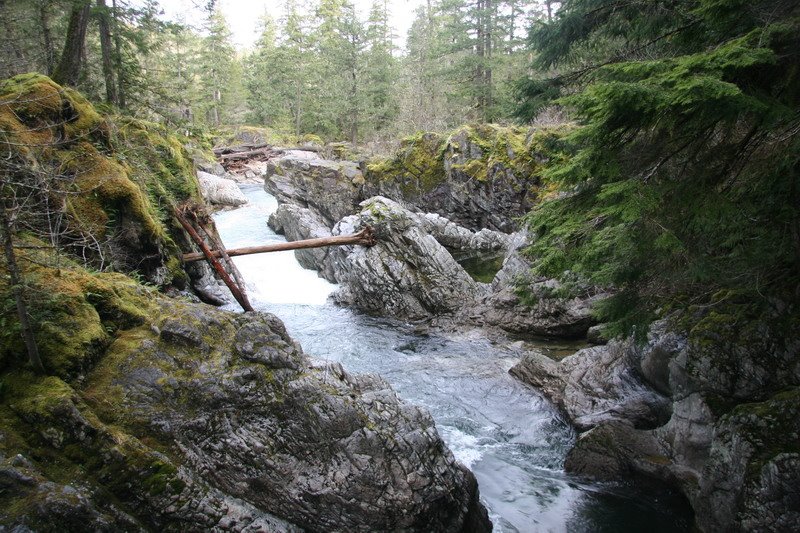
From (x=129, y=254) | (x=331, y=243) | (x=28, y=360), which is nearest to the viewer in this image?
(x=28, y=360)

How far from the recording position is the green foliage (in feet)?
13.5

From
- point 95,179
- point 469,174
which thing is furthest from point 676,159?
point 469,174

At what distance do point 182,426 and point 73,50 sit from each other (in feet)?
36.2

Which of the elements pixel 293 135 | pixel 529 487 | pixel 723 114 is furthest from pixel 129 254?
pixel 293 135

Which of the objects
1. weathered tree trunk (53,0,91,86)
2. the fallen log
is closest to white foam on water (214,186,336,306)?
weathered tree trunk (53,0,91,86)

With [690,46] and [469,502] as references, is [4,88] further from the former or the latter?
[690,46]

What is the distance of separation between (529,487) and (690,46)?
6.70m

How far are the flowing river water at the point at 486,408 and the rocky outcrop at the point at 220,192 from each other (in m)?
12.7

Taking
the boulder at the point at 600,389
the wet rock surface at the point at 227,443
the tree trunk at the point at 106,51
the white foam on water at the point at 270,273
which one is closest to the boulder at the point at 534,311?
the boulder at the point at 600,389

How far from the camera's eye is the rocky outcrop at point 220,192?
2791 centimetres

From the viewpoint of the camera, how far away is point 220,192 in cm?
2830

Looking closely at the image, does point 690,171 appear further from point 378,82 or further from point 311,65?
point 311,65

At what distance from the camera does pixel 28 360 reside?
15.1ft

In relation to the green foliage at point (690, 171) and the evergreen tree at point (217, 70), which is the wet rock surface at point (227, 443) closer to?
the green foliage at point (690, 171)
